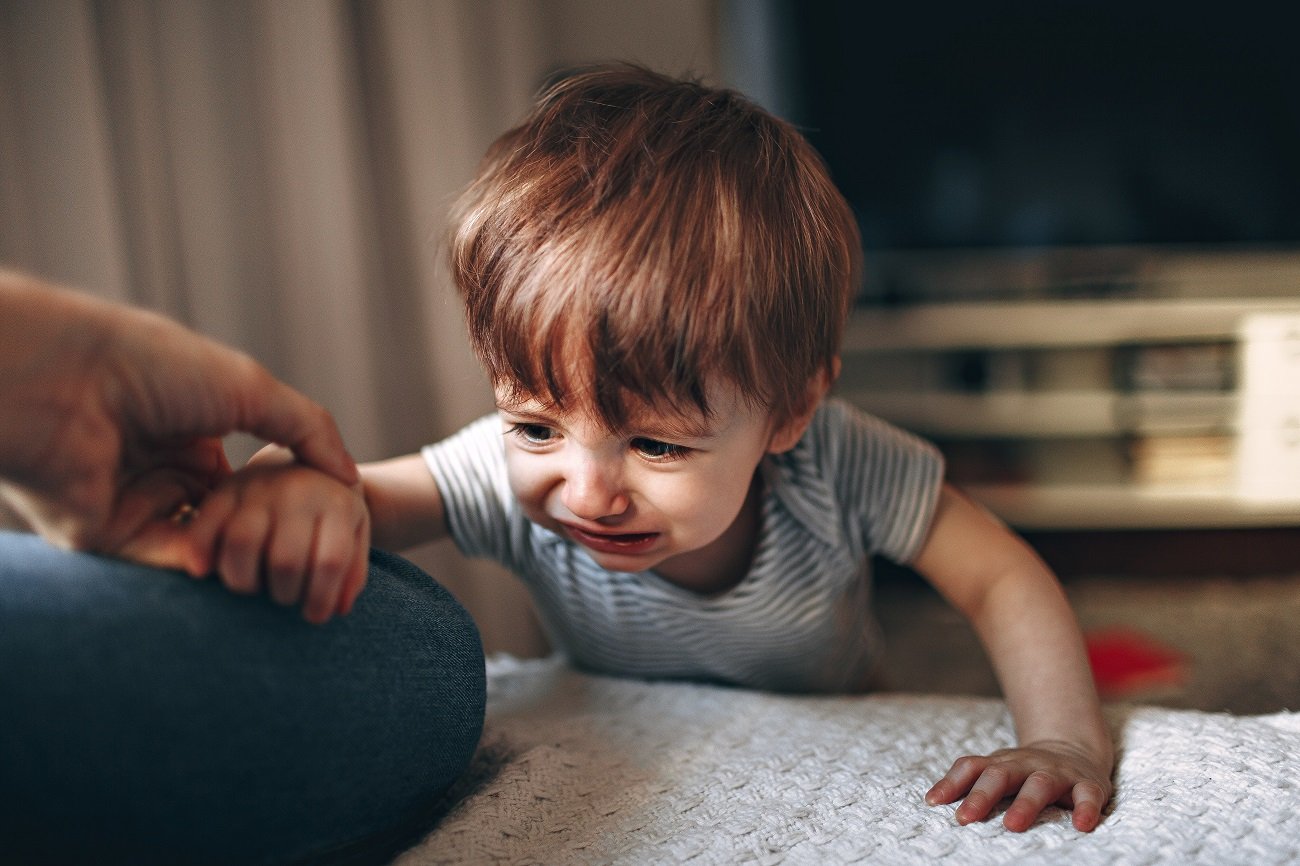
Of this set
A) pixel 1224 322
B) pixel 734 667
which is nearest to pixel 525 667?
pixel 734 667

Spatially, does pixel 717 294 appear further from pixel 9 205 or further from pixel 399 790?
pixel 9 205

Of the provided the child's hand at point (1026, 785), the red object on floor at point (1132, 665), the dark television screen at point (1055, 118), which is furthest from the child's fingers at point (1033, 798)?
the dark television screen at point (1055, 118)

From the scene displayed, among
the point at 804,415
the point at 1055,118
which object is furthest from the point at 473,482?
the point at 1055,118

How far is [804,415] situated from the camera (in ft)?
2.55

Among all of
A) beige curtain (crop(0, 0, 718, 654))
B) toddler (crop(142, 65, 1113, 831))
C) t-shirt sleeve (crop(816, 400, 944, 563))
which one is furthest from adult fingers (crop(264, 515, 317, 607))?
t-shirt sleeve (crop(816, 400, 944, 563))

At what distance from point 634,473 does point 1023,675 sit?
33 cm

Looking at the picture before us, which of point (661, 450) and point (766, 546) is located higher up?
point (661, 450)

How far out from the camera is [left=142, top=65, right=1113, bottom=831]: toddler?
598 millimetres

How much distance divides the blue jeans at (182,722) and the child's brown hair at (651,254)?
222 mm

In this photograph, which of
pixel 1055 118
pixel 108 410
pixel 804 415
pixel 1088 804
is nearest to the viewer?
pixel 108 410

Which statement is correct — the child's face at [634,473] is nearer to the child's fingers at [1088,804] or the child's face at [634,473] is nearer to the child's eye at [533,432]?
the child's eye at [533,432]

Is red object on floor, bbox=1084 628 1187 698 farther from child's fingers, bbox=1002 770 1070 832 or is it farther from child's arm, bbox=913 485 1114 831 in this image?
child's fingers, bbox=1002 770 1070 832

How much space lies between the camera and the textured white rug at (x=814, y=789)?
20.5 inches

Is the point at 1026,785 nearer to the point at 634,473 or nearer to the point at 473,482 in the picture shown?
the point at 634,473
